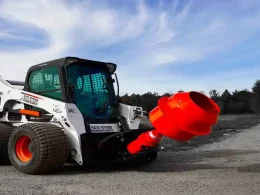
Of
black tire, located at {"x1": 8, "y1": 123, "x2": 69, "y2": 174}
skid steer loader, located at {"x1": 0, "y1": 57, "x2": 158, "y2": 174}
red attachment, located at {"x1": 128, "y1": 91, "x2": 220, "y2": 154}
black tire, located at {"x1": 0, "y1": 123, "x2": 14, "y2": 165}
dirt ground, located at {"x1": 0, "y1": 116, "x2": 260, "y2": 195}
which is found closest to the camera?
dirt ground, located at {"x1": 0, "y1": 116, "x2": 260, "y2": 195}

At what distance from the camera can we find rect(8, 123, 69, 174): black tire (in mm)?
6688

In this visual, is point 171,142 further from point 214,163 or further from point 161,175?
point 161,175

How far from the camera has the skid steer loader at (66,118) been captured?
6.86 meters

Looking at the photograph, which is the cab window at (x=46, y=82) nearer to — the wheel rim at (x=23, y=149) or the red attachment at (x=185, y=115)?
the wheel rim at (x=23, y=149)

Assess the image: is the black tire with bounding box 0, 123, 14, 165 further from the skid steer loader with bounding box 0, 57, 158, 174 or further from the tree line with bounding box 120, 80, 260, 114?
the tree line with bounding box 120, 80, 260, 114

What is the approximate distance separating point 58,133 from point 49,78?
141 cm

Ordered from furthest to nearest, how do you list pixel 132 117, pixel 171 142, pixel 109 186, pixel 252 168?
1. pixel 171 142
2. pixel 132 117
3. pixel 252 168
4. pixel 109 186

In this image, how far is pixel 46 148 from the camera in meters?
6.66

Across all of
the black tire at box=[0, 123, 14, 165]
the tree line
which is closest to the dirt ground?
the black tire at box=[0, 123, 14, 165]

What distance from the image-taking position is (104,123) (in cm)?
776

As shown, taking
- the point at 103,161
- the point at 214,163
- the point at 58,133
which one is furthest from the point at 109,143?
the point at 214,163

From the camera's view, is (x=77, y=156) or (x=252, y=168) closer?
(x=77, y=156)

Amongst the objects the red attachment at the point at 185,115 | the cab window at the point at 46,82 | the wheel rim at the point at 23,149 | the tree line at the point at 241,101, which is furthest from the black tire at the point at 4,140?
the tree line at the point at 241,101

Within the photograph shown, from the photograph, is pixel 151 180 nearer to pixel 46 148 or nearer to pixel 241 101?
pixel 46 148
